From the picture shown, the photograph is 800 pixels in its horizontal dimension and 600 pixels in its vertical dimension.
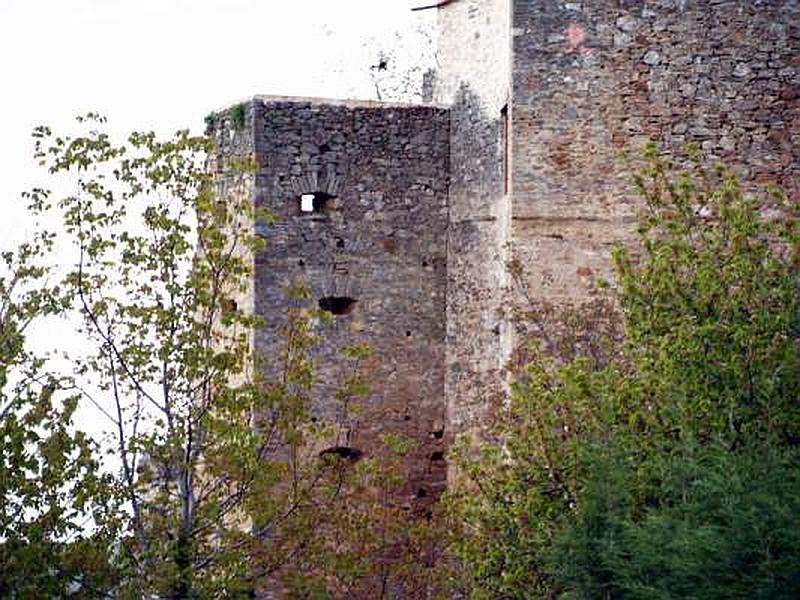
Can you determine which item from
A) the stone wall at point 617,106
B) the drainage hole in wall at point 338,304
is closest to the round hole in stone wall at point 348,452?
the drainage hole in wall at point 338,304

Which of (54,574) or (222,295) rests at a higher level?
(222,295)

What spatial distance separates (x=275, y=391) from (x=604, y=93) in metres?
5.28

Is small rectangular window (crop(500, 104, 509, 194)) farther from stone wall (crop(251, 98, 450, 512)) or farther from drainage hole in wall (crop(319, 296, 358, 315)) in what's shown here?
drainage hole in wall (crop(319, 296, 358, 315))

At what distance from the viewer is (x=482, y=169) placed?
25.5 m

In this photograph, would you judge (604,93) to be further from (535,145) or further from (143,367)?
(143,367)

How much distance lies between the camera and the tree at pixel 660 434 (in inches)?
746

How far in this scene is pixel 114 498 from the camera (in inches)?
818

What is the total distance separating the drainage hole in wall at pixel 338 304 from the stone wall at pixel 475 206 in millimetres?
1093

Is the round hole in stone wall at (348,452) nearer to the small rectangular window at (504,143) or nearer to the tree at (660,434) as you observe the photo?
the tree at (660,434)

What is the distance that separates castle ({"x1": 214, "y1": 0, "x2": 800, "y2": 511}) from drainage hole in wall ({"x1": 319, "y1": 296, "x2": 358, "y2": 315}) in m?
0.03

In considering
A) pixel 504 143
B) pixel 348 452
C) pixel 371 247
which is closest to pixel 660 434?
pixel 504 143

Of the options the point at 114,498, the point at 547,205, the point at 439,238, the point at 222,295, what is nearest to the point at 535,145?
the point at 547,205

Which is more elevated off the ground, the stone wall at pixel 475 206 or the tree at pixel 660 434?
the stone wall at pixel 475 206

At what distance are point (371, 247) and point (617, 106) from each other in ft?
11.0
